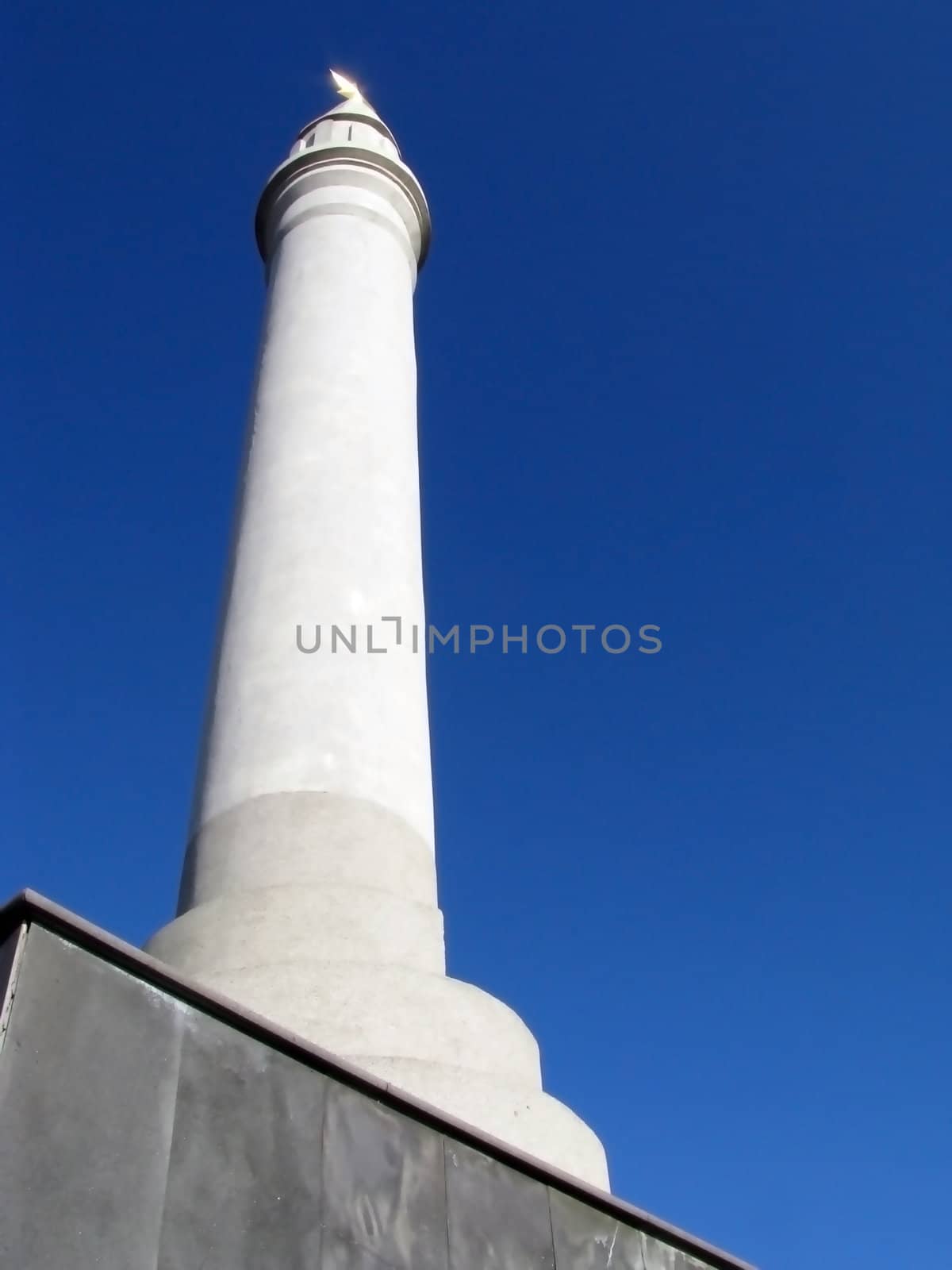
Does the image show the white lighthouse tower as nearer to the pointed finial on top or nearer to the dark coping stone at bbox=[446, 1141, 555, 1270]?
the dark coping stone at bbox=[446, 1141, 555, 1270]

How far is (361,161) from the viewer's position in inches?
774

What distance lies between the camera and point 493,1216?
27.6 feet

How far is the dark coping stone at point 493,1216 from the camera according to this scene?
820cm

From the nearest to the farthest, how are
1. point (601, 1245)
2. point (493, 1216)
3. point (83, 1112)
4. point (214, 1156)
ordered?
point (83, 1112), point (214, 1156), point (493, 1216), point (601, 1245)

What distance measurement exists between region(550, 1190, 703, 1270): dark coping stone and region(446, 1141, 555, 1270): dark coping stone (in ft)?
0.35

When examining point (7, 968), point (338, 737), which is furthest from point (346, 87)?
point (7, 968)

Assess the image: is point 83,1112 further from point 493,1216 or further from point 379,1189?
point 493,1216

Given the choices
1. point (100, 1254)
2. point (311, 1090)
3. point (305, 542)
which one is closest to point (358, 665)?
point (305, 542)

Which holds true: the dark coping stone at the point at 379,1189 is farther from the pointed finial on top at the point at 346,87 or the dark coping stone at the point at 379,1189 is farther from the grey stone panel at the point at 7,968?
the pointed finial on top at the point at 346,87

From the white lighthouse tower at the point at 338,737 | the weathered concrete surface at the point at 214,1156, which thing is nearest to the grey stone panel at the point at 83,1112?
the weathered concrete surface at the point at 214,1156

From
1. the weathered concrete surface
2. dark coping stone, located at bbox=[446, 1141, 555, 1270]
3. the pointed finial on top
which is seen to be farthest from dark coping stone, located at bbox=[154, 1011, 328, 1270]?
the pointed finial on top

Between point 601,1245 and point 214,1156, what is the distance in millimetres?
2819

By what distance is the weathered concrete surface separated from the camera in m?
6.91

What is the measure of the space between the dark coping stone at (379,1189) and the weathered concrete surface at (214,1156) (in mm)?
10
